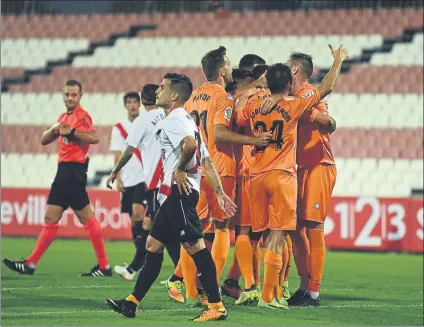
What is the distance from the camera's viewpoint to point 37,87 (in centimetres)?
2344

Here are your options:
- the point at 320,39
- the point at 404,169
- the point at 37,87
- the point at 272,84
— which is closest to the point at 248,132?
the point at 272,84

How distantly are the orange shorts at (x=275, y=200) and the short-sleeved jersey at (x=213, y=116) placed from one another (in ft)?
1.21

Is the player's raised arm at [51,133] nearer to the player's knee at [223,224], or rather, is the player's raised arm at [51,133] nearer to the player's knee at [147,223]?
Result: the player's knee at [147,223]

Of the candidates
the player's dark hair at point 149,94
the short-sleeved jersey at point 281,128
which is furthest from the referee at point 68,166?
the short-sleeved jersey at point 281,128

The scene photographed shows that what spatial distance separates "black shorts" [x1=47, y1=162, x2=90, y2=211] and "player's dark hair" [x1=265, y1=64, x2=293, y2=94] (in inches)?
131

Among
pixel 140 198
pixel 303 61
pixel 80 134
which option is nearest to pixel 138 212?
pixel 140 198

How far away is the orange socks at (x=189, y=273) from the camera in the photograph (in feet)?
26.3

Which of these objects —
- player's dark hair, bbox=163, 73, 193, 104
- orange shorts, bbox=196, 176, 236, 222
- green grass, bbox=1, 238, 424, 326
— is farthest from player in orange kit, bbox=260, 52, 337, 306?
player's dark hair, bbox=163, 73, 193, 104

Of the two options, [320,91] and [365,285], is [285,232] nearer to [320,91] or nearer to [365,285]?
[320,91]

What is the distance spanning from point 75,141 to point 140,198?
53.6 inches

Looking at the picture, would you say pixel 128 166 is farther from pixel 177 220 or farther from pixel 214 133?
pixel 177 220

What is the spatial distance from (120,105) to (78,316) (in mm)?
15196

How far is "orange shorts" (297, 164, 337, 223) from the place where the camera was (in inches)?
332

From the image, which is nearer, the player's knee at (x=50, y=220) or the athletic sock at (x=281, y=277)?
the athletic sock at (x=281, y=277)
